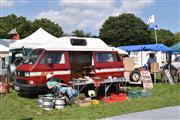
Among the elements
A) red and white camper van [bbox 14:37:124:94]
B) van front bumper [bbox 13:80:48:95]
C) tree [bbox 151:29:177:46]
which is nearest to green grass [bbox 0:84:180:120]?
van front bumper [bbox 13:80:48:95]

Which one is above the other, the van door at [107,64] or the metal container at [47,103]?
the van door at [107,64]

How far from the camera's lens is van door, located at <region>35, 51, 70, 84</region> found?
1355 centimetres

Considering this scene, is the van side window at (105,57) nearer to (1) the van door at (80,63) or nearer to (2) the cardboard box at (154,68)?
(1) the van door at (80,63)

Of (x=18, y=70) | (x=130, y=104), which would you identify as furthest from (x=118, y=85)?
(x=18, y=70)

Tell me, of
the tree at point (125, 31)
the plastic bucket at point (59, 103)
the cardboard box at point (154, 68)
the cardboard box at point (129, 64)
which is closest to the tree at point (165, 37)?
the tree at point (125, 31)

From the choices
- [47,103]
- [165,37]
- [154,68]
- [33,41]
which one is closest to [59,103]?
[47,103]

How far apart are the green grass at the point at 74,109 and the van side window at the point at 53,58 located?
5.49ft

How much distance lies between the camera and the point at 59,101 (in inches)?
452

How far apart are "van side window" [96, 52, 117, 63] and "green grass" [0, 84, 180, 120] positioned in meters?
2.93

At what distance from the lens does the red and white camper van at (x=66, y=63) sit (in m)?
13.5

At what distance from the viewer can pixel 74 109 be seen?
36.3 ft

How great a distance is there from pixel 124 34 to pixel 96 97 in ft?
155

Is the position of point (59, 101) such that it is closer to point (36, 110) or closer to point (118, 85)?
point (36, 110)

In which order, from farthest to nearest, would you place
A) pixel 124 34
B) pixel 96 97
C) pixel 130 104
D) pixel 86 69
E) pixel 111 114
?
pixel 124 34
pixel 86 69
pixel 96 97
pixel 130 104
pixel 111 114
